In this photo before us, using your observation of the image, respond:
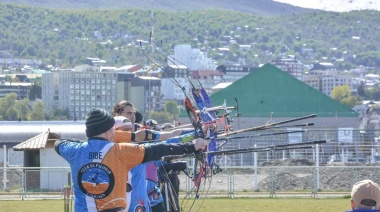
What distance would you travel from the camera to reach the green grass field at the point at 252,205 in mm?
26328

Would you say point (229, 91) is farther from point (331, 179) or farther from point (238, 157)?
point (331, 179)

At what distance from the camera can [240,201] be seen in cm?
3041

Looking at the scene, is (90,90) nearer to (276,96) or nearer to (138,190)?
(276,96)

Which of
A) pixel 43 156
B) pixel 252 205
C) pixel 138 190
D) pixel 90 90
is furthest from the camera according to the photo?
pixel 90 90

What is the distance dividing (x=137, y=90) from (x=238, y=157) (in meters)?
88.1

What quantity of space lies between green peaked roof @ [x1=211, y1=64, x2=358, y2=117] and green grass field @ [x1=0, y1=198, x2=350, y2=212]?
36.2 m

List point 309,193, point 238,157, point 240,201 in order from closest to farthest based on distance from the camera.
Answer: point 240,201 → point 309,193 → point 238,157

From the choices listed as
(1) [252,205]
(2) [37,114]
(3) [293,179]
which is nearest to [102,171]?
(1) [252,205]

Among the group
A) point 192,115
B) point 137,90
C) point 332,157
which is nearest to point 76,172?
point 192,115

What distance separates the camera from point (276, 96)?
69188 mm

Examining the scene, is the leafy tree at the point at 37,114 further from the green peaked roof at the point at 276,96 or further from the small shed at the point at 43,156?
the small shed at the point at 43,156

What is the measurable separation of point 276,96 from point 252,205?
41303 millimetres

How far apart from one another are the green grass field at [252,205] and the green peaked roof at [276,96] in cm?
3622

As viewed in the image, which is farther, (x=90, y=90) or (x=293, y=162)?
(x=90, y=90)
